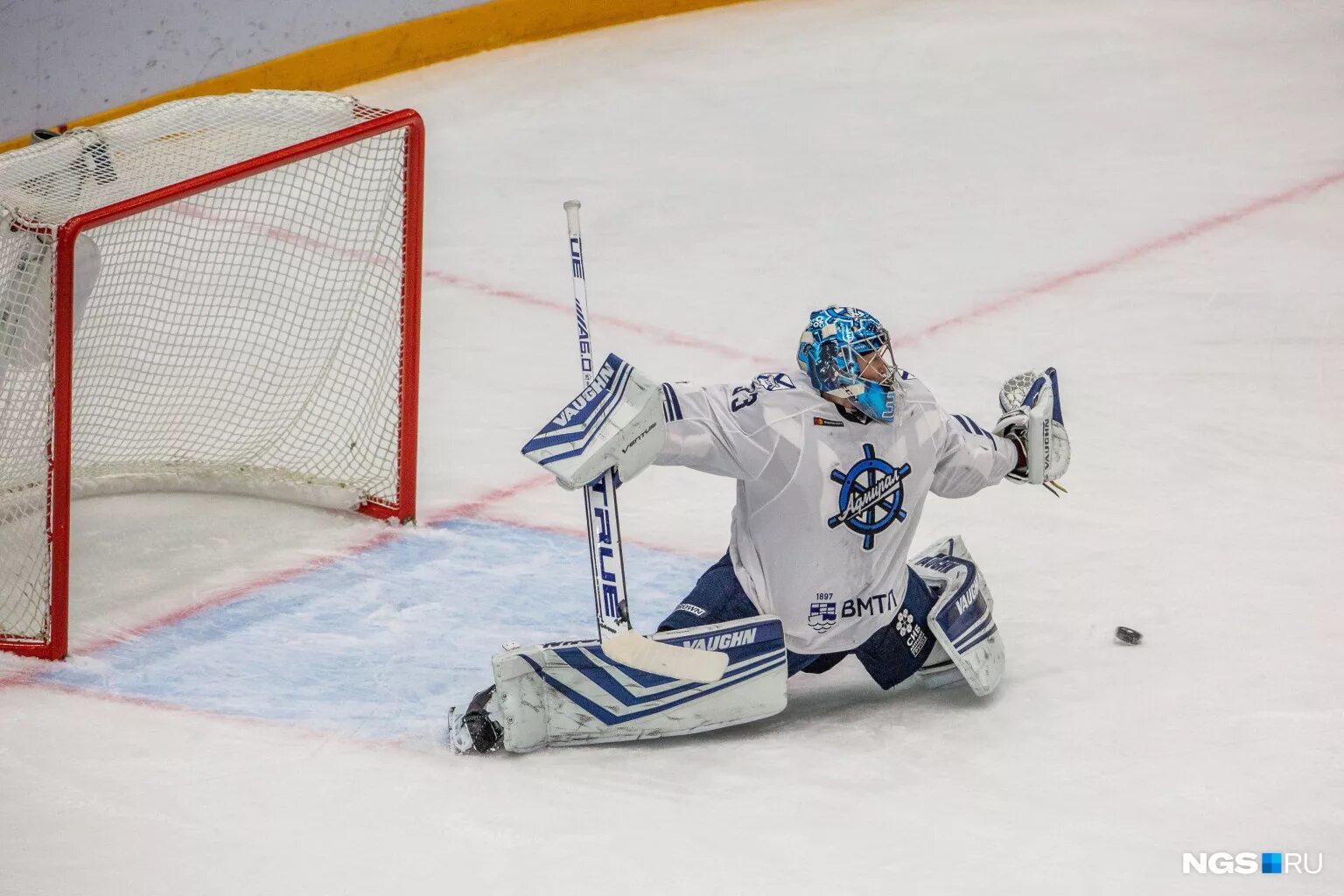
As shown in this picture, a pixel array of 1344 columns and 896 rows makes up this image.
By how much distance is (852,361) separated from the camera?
349 cm

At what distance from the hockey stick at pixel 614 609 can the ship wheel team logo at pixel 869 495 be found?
39cm

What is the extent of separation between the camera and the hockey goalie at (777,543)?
11.5ft

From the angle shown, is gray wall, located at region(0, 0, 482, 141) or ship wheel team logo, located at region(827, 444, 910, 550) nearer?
ship wheel team logo, located at region(827, 444, 910, 550)

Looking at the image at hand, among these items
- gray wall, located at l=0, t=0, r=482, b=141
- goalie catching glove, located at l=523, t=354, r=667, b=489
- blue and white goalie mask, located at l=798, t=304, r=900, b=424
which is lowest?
goalie catching glove, located at l=523, t=354, r=667, b=489

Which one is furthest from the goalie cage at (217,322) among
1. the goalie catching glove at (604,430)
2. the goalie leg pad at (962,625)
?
the goalie leg pad at (962,625)

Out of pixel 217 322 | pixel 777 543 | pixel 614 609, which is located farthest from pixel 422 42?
pixel 614 609

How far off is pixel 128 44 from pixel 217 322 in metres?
2.83

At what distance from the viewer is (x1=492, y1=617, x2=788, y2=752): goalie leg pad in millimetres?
3553

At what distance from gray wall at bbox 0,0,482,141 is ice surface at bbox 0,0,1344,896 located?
49 cm

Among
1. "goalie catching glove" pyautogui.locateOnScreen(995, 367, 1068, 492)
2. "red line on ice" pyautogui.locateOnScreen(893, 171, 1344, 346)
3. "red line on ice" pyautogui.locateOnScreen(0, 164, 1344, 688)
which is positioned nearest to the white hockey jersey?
"goalie catching glove" pyautogui.locateOnScreen(995, 367, 1068, 492)

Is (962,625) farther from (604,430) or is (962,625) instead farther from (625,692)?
(604,430)

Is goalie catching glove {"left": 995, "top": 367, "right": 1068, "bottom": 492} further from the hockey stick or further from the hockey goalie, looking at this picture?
the hockey stick

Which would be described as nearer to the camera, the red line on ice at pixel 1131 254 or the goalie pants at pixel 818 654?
the goalie pants at pixel 818 654

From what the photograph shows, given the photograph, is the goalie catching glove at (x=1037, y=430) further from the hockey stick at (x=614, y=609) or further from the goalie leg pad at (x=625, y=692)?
the hockey stick at (x=614, y=609)
